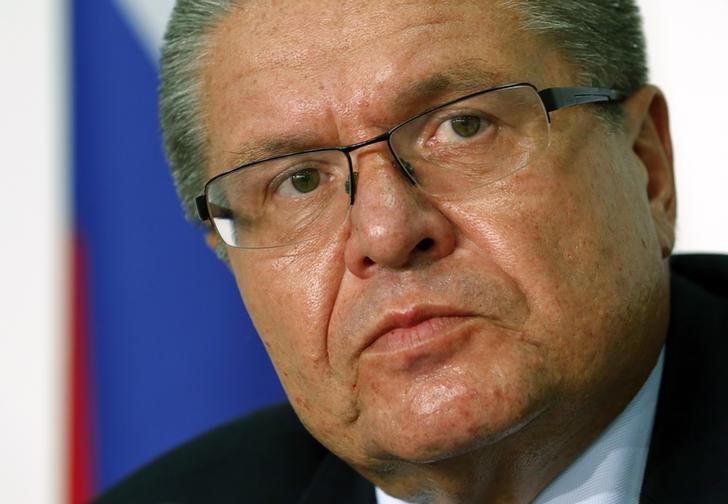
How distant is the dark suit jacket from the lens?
69.2 inches

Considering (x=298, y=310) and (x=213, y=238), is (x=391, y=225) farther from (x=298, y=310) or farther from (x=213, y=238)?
(x=213, y=238)

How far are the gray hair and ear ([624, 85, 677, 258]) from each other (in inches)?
1.6

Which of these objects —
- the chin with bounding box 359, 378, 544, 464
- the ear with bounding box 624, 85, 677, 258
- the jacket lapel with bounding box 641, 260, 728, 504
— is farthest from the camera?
the ear with bounding box 624, 85, 677, 258

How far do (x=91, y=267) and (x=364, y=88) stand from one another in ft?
6.05

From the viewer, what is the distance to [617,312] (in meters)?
1.65

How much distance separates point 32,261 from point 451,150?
6.46ft

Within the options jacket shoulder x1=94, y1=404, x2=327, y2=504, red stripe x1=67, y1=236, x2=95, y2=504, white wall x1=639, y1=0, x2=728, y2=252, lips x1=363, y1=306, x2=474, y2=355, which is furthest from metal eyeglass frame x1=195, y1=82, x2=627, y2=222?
red stripe x1=67, y1=236, x2=95, y2=504

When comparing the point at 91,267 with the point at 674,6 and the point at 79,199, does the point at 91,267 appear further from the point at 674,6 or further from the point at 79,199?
the point at 674,6

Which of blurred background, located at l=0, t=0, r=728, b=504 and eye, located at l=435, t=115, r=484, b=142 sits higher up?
eye, located at l=435, t=115, r=484, b=142

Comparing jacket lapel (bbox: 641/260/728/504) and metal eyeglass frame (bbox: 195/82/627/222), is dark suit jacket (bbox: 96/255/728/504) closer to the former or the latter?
jacket lapel (bbox: 641/260/728/504)

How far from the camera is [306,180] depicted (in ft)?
5.93

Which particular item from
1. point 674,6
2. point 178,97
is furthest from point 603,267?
point 674,6

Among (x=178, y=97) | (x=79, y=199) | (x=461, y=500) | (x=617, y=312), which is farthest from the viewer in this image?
(x=79, y=199)

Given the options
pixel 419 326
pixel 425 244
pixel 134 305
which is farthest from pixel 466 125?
pixel 134 305
